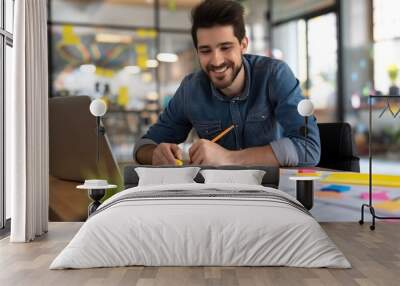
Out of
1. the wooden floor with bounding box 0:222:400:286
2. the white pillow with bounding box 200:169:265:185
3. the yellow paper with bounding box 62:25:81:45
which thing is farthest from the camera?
the yellow paper with bounding box 62:25:81:45

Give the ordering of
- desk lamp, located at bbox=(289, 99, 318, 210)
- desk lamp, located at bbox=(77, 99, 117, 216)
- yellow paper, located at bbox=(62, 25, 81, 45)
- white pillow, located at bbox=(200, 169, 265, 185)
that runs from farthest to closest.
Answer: yellow paper, located at bbox=(62, 25, 81, 45)
desk lamp, located at bbox=(289, 99, 318, 210)
desk lamp, located at bbox=(77, 99, 117, 216)
white pillow, located at bbox=(200, 169, 265, 185)

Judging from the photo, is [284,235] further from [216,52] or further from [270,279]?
[216,52]

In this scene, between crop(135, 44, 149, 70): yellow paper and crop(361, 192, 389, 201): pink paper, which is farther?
crop(135, 44, 149, 70): yellow paper

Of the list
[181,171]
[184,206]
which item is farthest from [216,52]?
[184,206]

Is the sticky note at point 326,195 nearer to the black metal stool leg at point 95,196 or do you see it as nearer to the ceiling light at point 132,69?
the black metal stool leg at point 95,196

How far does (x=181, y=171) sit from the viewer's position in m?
4.87

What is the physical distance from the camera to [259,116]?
16.6 ft

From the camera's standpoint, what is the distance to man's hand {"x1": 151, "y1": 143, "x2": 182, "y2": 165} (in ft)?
16.8

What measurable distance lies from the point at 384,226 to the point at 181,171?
1.90 meters

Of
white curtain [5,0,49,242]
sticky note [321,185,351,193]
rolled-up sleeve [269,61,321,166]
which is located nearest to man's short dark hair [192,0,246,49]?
rolled-up sleeve [269,61,321,166]

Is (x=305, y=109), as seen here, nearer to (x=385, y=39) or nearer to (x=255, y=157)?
(x=255, y=157)

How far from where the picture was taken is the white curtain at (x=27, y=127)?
4.34m

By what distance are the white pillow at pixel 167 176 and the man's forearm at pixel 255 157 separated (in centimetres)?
39

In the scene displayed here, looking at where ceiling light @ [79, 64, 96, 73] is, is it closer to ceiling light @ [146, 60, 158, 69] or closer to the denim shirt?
ceiling light @ [146, 60, 158, 69]
